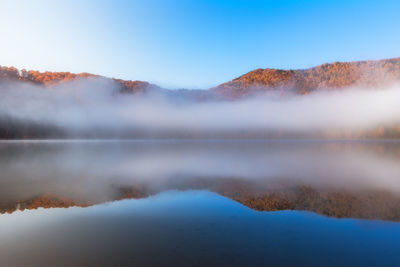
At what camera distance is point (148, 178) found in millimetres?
15469

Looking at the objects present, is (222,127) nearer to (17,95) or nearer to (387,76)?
(387,76)

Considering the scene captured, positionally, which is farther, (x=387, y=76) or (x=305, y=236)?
(x=387, y=76)

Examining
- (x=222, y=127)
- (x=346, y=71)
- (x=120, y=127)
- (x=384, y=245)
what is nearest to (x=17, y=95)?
(x=120, y=127)

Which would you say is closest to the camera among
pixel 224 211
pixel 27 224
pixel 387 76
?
pixel 27 224

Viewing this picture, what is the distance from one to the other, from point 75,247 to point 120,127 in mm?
204741

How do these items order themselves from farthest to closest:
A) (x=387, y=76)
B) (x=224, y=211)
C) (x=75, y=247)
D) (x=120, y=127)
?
(x=120, y=127)
(x=387, y=76)
(x=224, y=211)
(x=75, y=247)

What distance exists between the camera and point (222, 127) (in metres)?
194

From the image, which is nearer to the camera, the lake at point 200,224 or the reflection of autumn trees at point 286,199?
the lake at point 200,224

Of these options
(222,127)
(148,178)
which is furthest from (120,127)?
(148,178)

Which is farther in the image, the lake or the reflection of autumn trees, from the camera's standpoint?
the reflection of autumn trees

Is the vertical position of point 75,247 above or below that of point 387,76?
below

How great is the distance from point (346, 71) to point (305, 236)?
752 feet

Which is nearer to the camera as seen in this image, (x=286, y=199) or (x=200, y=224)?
(x=200, y=224)

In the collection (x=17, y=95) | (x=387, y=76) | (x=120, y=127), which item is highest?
(x=387, y=76)
